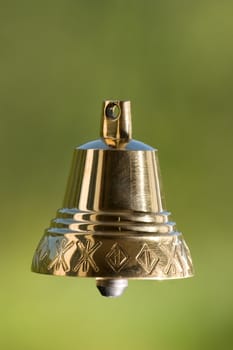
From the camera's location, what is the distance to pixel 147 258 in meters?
1.15

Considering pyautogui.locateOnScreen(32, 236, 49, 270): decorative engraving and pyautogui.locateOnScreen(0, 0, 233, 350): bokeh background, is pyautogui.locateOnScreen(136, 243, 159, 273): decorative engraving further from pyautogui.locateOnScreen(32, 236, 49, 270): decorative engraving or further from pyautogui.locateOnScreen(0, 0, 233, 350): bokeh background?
pyautogui.locateOnScreen(0, 0, 233, 350): bokeh background

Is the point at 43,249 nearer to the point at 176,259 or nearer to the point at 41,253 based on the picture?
the point at 41,253

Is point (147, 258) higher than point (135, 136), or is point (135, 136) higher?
point (135, 136)

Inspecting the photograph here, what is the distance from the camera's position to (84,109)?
165cm

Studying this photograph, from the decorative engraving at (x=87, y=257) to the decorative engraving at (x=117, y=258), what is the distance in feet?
0.06

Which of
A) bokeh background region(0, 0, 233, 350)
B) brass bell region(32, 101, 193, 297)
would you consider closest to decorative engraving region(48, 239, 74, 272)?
brass bell region(32, 101, 193, 297)

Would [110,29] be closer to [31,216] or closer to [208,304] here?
[31,216]

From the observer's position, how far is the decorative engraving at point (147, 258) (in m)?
1.14

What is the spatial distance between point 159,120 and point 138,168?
0.45 metres

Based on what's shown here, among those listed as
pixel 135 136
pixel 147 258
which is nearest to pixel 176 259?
pixel 147 258

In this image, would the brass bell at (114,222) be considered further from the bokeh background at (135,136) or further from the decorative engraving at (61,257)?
the bokeh background at (135,136)

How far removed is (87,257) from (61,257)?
0.13 feet

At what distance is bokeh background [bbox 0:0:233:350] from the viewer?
1.63 m

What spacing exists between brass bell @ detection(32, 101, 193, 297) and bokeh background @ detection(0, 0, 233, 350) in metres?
0.39
